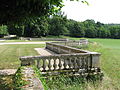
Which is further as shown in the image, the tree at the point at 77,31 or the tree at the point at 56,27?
the tree at the point at 77,31

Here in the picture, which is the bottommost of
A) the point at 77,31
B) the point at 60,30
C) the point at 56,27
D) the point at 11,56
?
the point at 11,56

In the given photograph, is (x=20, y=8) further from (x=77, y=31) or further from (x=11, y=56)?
(x=77, y=31)

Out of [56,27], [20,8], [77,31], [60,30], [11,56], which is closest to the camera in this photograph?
[20,8]

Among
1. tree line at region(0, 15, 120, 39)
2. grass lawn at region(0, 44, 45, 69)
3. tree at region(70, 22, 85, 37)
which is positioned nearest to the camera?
grass lawn at region(0, 44, 45, 69)

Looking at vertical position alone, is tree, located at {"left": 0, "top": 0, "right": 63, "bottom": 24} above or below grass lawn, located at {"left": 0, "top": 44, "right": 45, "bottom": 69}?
above

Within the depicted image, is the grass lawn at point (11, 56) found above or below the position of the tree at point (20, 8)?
below

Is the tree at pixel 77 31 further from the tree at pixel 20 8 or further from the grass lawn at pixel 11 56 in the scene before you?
the tree at pixel 20 8

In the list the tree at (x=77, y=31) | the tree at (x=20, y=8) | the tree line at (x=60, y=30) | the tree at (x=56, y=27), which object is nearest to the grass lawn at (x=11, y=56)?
the tree at (x=20, y=8)

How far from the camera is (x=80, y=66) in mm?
7859

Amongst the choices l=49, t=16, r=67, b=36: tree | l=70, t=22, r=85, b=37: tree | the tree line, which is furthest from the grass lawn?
l=70, t=22, r=85, b=37: tree

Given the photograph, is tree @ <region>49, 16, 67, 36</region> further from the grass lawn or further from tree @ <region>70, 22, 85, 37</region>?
the grass lawn

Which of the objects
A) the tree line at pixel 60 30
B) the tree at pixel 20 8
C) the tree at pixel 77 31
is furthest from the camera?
the tree at pixel 77 31

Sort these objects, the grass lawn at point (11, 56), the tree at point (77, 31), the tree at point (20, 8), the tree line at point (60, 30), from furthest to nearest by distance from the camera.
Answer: the tree at point (77, 31), the tree line at point (60, 30), the grass lawn at point (11, 56), the tree at point (20, 8)

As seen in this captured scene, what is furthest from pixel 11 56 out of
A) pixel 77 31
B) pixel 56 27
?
pixel 77 31
